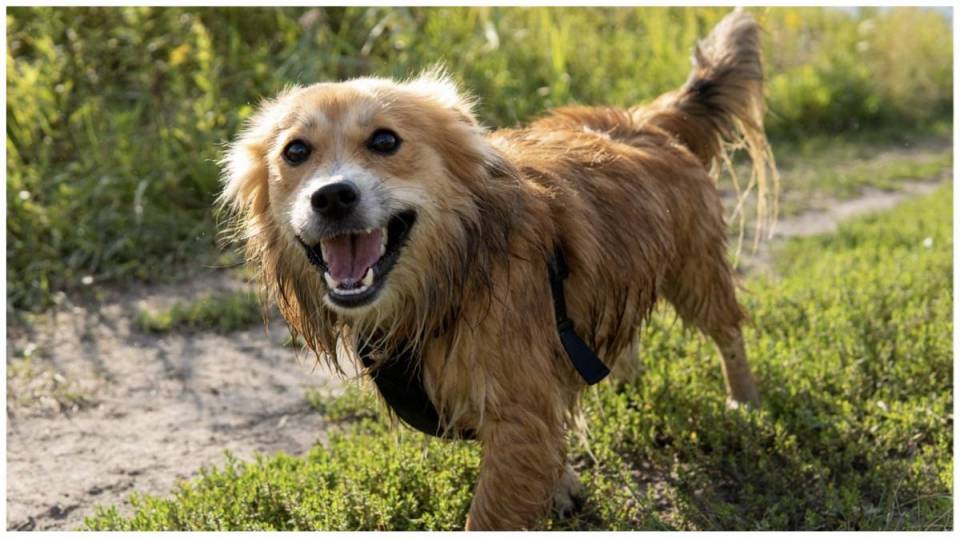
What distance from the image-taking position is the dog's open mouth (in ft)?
11.3

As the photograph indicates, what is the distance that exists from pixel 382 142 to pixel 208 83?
5.07 m

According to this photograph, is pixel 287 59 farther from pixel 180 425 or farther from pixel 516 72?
pixel 180 425

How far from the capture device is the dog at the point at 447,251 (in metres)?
3.52

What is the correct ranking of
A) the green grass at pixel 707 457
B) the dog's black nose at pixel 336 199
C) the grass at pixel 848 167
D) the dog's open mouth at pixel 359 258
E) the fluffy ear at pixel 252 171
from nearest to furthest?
the dog's black nose at pixel 336 199 → the dog's open mouth at pixel 359 258 → the fluffy ear at pixel 252 171 → the green grass at pixel 707 457 → the grass at pixel 848 167

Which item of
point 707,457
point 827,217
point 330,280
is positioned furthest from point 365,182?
point 827,217

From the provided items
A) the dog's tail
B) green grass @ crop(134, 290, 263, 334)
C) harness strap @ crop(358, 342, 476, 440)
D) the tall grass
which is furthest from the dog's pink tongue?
the tall grass

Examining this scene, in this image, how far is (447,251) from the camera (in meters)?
3.59

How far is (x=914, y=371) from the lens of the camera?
5.12m

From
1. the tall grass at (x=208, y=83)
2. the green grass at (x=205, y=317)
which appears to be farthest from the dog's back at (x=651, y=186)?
the tall grass at (x=208, y=83)

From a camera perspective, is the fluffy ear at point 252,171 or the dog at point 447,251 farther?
the fluffy ear at point 252,171

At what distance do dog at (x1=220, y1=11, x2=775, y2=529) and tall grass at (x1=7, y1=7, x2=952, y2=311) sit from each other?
2904 millimetres

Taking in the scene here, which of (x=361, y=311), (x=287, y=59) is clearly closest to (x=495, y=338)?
(x=361, y=311)

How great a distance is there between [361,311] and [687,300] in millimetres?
1812

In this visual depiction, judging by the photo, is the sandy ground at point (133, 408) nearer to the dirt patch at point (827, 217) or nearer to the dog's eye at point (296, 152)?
the dog's eye at point (296, 152)
